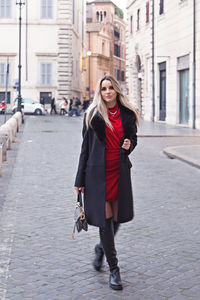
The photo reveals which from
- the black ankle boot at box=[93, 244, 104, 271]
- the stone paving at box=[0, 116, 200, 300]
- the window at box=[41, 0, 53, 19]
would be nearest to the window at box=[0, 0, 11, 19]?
the window at box=[41, 0, 53, 19]

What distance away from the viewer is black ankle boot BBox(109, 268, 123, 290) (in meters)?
4.97

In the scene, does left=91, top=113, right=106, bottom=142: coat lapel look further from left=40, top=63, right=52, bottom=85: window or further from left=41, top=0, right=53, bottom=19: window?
left=41, top=0, right=53, bottom=19: window

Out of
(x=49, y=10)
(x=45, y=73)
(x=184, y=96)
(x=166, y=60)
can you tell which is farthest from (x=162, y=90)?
(x=49, y=10)

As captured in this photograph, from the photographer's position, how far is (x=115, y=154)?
5082 millimetres

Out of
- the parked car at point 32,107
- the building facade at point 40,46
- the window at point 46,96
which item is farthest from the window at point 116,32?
the parked car at point 32,107

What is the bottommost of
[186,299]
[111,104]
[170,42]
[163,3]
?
[186,299]

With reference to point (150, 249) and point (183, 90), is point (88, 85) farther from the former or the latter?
point (150, 249)

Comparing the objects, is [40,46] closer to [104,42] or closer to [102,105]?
[104,42]

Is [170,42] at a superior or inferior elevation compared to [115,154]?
superior

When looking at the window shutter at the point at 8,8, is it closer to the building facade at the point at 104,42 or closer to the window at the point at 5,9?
the window at the point at 5,9

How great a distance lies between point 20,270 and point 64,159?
9.67m

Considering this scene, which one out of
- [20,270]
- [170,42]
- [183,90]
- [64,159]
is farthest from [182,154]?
[170,42]

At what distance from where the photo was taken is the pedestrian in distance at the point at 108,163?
505 centimetres

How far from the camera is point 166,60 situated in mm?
34469
